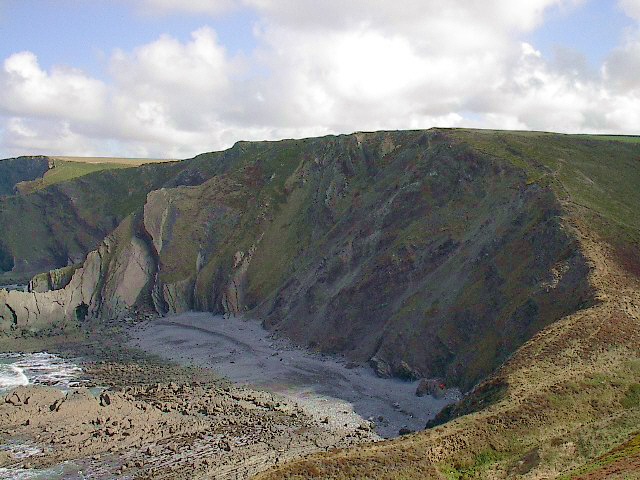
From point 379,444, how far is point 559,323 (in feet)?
55.2

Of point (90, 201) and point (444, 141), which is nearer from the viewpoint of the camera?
point (444, 141)

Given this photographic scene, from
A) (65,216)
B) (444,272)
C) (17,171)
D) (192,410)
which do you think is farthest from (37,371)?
(17,171)

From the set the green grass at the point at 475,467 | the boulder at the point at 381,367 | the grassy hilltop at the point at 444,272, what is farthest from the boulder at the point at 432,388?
the green grass at the point at 475,467

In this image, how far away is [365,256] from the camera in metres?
64.1

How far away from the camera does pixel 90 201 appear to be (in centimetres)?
12394

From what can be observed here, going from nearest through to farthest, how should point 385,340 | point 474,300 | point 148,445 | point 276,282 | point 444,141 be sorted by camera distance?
point 148,445
point 474,300
point 385,340
point 444,141
point 276,282

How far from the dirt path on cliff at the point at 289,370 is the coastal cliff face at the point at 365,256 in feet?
7.27

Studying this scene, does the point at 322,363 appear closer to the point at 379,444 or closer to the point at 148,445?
the point at 148,445

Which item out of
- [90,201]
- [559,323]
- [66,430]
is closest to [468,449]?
[559,323]

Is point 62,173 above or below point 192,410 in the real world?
above

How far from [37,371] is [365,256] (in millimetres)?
34278

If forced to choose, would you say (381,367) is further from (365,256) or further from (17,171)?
(17,171)

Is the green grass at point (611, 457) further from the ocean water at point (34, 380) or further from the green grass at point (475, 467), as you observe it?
the ocean water at point (34, 380)

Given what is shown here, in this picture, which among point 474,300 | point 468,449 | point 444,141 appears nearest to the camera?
point 468,449
